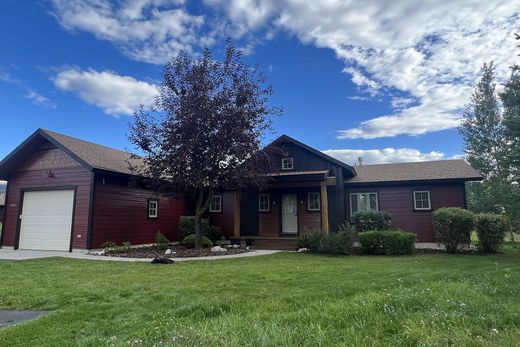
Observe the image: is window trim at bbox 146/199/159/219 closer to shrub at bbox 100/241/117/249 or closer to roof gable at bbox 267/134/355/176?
shrub at bbox 100/241/117/249

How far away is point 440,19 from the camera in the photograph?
410 inches

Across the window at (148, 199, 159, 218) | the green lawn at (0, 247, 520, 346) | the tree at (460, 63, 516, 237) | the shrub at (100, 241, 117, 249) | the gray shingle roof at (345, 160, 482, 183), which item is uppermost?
the tree at (460, 63, 516, 237)

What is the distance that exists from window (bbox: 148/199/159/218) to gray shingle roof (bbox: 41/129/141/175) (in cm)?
211

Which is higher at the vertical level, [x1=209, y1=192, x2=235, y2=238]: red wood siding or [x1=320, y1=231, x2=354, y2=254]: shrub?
[x1=209, y1=192, x2=235, y2=238]: red wood siding

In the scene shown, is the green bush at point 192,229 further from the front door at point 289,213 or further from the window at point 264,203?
the front door at point 289,213

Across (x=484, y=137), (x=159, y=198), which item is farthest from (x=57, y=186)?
(x=484, y=137)

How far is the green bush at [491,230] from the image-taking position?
12.3m

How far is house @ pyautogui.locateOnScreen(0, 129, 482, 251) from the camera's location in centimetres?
1398

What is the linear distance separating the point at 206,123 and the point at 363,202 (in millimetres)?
8908

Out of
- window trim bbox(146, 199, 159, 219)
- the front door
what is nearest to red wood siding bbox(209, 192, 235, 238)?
window trim bbox(146, 199, 159, 219)

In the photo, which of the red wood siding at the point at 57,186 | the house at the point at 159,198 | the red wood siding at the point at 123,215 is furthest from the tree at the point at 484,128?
the red wood siding at the point at 57,186

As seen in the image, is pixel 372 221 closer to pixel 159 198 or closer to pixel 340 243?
pixel 340 243

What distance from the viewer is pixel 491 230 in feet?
40.5

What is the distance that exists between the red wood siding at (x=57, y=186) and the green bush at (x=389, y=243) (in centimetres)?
1091
